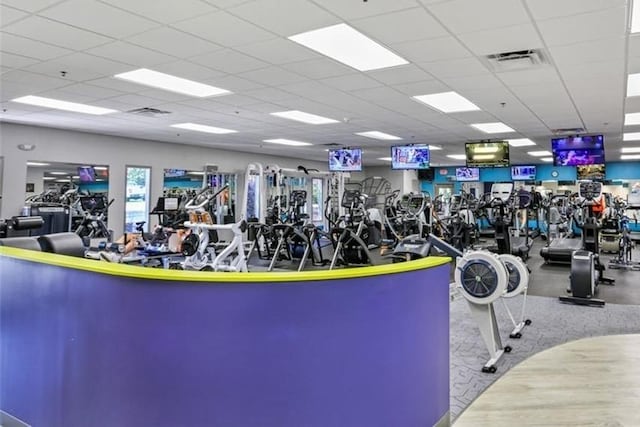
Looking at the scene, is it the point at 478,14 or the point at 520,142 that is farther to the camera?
the point at 520,142

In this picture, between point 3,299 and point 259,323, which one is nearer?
point 259,323

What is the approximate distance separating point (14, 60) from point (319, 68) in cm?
321

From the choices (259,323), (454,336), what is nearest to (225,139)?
(454,336)

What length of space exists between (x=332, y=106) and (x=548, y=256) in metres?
6.08

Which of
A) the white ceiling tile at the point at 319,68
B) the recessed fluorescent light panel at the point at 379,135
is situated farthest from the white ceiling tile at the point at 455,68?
the recessed fluorescent light panel at the point at 379,135

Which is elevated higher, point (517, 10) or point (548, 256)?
point (517, 10)

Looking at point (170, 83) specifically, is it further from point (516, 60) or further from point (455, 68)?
point (516, 60)

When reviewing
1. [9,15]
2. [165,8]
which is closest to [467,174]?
[165,8]

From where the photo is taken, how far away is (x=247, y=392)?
6.57 ft

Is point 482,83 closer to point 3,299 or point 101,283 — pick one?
point 101,283

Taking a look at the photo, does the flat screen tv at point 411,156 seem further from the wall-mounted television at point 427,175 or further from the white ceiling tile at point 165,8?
the wall-mounted television at point 427,175

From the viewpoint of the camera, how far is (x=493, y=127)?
8.54 meters

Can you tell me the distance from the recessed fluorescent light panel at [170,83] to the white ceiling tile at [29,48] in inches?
30.7

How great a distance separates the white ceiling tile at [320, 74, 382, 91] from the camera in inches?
203
